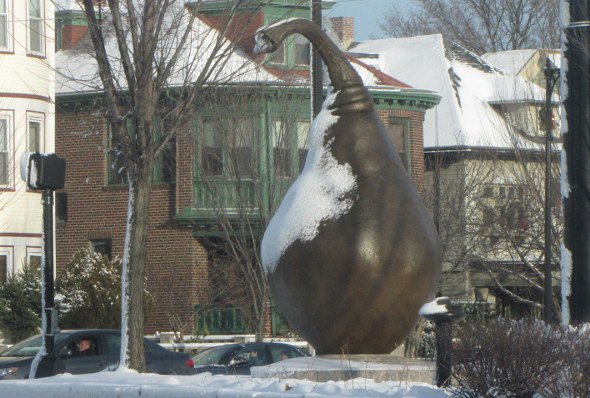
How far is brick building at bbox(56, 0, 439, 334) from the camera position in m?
29.0

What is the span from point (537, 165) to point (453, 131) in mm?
6459

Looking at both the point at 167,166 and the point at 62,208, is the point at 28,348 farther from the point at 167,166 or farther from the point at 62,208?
the point at 62,208

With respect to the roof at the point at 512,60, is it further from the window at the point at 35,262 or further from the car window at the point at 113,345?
the car window at the point at 113,345

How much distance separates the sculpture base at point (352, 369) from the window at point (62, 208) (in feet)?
78.6

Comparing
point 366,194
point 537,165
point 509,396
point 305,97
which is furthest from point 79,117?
point 509,396

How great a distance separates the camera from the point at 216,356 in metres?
23.0

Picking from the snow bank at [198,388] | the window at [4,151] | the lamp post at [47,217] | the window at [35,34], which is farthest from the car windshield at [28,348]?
the window at [35,34]

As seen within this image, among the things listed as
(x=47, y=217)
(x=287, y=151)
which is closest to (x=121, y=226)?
(x=287, y=151)

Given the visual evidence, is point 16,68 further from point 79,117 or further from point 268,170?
point 268,170

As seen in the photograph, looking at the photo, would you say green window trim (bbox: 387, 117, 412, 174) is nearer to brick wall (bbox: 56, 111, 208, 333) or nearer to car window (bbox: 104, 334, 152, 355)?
brick wall (bbox: 56, 111, 208, 333)

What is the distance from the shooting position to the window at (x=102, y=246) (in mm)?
34656

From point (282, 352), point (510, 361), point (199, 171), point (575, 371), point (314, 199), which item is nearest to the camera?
point (575, 371)

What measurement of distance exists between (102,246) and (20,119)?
568 centimetres

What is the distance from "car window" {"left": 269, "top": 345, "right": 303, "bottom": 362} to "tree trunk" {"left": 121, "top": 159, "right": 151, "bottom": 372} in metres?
7.49
